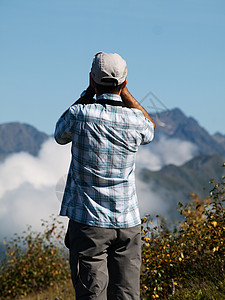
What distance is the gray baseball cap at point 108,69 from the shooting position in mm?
2885

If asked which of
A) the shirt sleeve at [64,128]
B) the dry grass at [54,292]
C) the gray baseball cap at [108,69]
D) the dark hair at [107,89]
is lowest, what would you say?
the dry grass at [54,292]

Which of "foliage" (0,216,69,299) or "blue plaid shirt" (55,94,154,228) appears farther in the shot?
"foliage" (0,216,69,299)

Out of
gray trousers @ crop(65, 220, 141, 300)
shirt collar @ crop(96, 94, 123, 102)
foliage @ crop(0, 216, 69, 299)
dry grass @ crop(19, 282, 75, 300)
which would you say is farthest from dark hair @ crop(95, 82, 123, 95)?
foliage @ crop(0, 216, 69, 299)

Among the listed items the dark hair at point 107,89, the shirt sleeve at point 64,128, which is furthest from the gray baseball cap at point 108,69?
the shirt sleeve at point 64,128

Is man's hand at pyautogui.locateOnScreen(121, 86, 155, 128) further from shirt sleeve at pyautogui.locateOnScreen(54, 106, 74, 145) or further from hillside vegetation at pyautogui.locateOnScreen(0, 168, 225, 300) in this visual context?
hillside vegetation at pyautogui.locateOnScreen(0, 168, 225, 300)

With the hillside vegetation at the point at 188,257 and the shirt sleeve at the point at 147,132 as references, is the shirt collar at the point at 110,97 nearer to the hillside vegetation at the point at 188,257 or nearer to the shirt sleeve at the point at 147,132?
the shirt sleeve at the point at 147,132

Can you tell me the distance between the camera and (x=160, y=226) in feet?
17.7

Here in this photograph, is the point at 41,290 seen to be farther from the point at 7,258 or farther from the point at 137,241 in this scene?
the point at 137,241

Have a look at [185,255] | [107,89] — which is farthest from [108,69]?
[185,255]

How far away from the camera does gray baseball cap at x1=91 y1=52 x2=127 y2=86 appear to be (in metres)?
2.88

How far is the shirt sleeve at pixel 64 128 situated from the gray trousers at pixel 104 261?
0.53 meters

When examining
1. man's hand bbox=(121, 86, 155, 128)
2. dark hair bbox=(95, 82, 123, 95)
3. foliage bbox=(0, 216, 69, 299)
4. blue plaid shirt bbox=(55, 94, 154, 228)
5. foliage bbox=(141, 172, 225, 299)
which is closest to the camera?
blue plaid shirt bbox=(55, 94, 154, 228)

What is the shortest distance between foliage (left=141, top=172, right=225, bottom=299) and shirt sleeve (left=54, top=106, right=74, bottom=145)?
96.3 inches

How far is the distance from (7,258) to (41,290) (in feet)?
3.63
